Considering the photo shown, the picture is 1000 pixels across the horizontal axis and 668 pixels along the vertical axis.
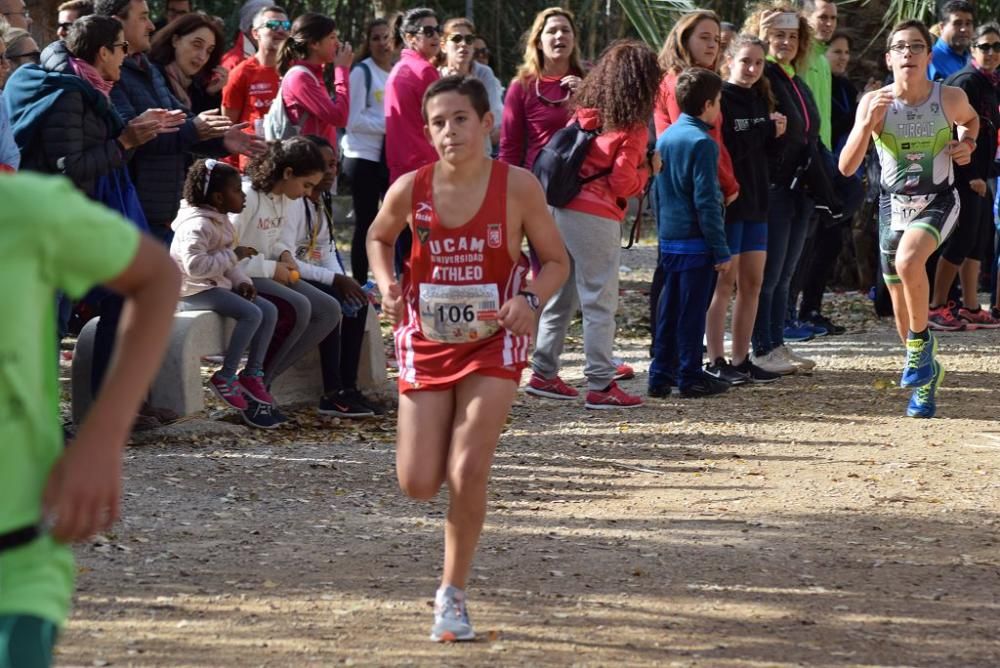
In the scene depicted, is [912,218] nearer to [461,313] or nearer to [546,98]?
[546,98]

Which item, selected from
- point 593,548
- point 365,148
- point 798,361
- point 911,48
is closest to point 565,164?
point 911,48

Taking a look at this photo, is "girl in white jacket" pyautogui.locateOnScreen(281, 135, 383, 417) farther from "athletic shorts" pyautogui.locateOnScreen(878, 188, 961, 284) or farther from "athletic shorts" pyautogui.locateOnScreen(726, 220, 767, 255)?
"athletic shorts" pyautogui.locateOnScreen(878, 188, 961, 284)

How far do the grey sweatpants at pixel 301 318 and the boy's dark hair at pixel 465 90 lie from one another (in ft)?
11.4

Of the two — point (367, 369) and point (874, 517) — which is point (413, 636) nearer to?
point (874, 517)

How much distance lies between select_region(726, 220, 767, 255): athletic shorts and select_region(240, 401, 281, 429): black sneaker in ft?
9.80

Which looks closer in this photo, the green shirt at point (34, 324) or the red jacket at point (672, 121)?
the green shirt at point (34, 324)

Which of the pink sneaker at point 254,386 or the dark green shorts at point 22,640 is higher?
the dark green shorts at point 22,640

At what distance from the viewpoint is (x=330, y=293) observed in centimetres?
866

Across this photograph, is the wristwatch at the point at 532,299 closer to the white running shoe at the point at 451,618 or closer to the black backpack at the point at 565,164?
the white running shoe at the point at 451,618

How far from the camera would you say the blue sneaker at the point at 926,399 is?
8.67m

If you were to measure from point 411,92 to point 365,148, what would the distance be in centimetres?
90

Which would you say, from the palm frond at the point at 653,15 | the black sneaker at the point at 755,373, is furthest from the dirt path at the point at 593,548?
the palm frond at the point at 653,15

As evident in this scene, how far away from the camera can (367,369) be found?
9234mm

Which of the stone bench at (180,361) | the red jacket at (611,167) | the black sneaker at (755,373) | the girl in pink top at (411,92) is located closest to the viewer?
the stone bench at (180,361)
